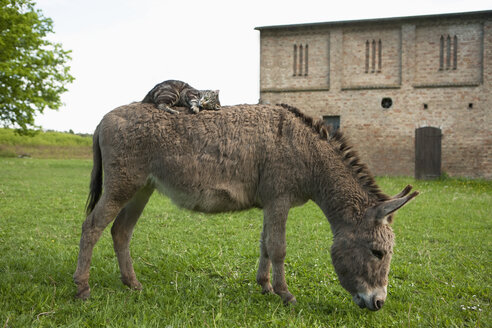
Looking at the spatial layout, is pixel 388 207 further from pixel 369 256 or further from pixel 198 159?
pixel 198 159

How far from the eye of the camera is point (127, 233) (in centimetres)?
447

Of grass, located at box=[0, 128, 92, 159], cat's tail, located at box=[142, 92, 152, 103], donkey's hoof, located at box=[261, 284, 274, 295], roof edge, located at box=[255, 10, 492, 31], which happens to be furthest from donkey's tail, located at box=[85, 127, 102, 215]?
grass, located at box=[0, 128, 92, 159]

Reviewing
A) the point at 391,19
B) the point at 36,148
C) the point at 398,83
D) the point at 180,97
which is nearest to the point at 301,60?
Result: the point at 391,19

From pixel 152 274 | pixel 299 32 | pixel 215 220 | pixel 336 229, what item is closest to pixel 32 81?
pixel 299 32

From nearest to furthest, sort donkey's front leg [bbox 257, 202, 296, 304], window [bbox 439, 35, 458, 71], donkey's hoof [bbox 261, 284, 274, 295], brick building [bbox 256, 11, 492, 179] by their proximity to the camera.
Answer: donkey's front leg [bbox 257, 202, 296, 304] → donkey's hoof [bbox 261, 284, 274, 295] → brick building [bbox 256, 11, 492, 179] → window [bbox 439, 35, 458, 71]

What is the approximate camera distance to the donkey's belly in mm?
3980

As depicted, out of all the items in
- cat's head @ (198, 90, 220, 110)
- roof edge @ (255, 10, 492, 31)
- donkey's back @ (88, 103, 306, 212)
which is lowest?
donkey's back @ (88, 103, 306, 212)

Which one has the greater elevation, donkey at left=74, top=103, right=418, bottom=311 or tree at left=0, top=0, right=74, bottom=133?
tree at left=0, top=0, right=74, bottom=133

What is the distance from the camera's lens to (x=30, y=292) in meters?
3.74

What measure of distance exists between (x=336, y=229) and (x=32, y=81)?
86.2 ft

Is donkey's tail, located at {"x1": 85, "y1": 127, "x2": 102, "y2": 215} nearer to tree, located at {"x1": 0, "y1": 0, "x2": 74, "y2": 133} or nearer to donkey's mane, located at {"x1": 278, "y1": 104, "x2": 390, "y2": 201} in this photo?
donkey's mane, located at {"x1": 278, "y1": 104, "x2": 390, "y2": 201}

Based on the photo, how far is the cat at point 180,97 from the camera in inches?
169

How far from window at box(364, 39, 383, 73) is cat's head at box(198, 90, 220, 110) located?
68.4 feet

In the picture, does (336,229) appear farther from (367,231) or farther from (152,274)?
(152,274)
